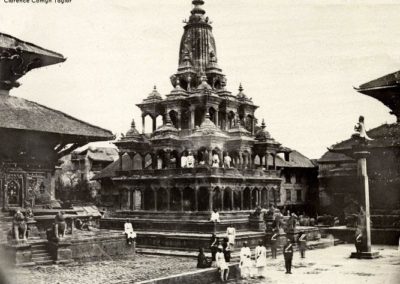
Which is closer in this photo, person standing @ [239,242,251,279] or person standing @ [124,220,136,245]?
person standing @ [239,242,251,279]

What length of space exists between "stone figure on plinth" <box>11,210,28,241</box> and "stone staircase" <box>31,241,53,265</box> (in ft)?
3.58

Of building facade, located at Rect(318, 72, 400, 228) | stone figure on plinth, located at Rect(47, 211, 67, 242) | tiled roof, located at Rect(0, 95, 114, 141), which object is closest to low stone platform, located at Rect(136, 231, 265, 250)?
building facade, located at Rect(318, 72, 400, 228)

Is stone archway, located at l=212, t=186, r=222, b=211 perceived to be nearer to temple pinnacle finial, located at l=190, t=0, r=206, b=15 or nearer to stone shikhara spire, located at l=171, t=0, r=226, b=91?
stone shikhara spire, located at l=171, t=0, r=226, b=91

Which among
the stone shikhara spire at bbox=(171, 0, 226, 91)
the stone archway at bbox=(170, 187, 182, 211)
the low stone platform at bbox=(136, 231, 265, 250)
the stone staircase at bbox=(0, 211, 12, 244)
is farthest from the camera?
the stone shikhara spire at bbox=(171, 0, 226, 91)

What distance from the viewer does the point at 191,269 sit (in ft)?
66.2

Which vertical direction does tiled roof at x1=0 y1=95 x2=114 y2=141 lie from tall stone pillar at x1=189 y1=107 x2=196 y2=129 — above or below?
below

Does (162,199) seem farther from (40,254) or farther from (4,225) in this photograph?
(4,225)

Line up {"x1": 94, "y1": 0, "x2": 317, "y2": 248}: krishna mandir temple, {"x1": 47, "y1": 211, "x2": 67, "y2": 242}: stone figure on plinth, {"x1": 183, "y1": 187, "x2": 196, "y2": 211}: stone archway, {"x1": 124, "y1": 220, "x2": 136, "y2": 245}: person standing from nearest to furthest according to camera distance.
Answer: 1. {"x1": 47, "y1": 211, "x2": 67, "y2": 242}: stone figure on plinth
2. {"x1": 124, "y1": 220, "x2": 136, "y2": 245}: person standing
3. {"x1": 94, "y1": 0, "x2": 317, "y2": 248}: krishna mandir temple
4. {"x1": 183, "y1": 187, "x2": 196, "y2": 211}: stone archway

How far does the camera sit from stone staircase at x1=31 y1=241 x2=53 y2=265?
19703mm

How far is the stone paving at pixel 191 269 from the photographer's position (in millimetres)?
17219

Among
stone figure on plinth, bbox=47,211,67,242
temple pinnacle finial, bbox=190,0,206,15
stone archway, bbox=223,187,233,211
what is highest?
temple pinnacle finial, bbox=190,0,206,15

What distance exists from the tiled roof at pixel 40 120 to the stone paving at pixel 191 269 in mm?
5630

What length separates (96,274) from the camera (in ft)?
59.8

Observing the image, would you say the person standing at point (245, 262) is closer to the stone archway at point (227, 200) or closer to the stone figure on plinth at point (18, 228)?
the stone figure on plinth at point (18, 228)
